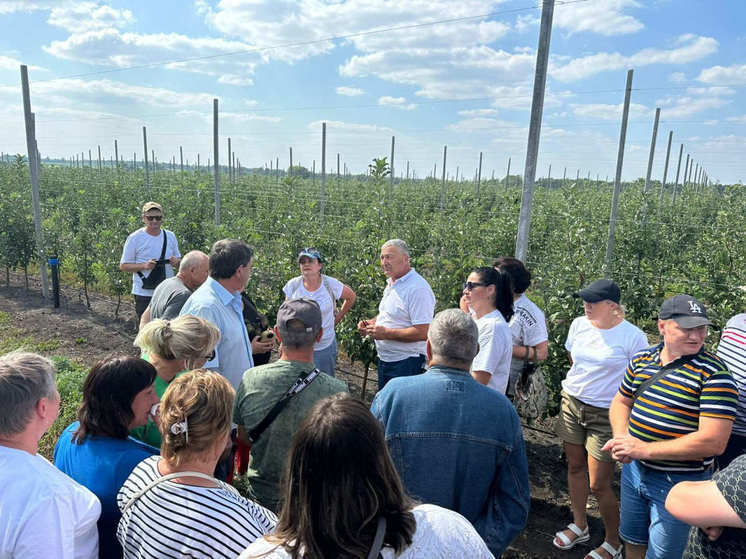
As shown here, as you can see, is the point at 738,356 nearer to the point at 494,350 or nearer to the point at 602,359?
the point at 602,359

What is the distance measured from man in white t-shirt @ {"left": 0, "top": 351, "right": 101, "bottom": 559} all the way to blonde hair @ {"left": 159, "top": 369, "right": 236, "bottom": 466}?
30 centimetres

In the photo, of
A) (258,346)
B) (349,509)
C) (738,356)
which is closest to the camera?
Result: (349,509)

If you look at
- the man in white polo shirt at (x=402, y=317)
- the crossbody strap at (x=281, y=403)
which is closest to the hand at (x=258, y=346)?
the man in white polo shirt at (x=402, y=317)

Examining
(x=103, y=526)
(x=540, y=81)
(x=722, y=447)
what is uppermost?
(x=540, y=81)

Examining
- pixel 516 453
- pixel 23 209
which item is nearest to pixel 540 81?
pixel 516 453

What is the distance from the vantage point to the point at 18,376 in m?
1.60

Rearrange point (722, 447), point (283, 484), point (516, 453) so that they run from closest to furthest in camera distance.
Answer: point (283, 484) < point (516, 453) < point (722, 447)

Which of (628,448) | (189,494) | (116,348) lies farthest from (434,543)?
(116,348)

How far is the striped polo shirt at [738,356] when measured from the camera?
274 centimetres

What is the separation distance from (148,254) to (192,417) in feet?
14.7

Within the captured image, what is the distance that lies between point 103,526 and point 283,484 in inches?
40.0

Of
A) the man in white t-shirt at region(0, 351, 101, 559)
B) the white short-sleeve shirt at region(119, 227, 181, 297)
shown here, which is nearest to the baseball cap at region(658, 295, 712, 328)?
the man in white t-shirt at region(0, 351, 101, 559)

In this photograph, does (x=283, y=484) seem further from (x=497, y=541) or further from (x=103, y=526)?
(x=497, y=541)

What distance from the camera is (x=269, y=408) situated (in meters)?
2.21
